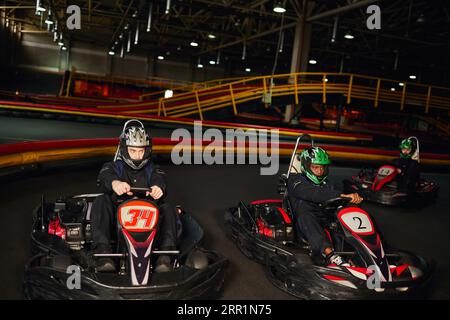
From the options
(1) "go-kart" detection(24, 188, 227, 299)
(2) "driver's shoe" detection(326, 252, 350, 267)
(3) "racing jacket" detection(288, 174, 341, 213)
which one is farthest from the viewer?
(3) "racing jacket" detection(288, 174, 341, 213)

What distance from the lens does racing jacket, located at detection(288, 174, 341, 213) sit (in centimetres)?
339

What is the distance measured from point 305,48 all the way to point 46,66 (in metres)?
20.6

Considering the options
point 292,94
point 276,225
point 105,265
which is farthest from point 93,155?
point 292,94

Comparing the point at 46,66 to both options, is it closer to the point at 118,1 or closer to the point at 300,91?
the point at 118,1

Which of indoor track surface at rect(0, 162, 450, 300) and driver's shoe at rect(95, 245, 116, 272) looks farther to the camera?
indoor track surface at rect(0, 162, 450, 300)

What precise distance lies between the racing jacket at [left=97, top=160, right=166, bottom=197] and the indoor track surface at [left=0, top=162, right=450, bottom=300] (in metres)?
0.76

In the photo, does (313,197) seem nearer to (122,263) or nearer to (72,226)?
(122,263)

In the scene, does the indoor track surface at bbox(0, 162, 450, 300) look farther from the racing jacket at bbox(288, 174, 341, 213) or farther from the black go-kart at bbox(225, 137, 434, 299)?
the racing jacket at bbox(288, 174, 341, 213)

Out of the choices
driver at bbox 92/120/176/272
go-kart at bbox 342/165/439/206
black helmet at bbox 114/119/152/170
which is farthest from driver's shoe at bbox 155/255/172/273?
go-kart at bbox 342/165/439/206

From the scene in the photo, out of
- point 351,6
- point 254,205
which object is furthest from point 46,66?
point 254,205

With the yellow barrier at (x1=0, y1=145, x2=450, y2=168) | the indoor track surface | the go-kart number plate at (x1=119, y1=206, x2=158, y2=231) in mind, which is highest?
the yellow barrier at (x1=0, y1=145, x2=450, y2=168)

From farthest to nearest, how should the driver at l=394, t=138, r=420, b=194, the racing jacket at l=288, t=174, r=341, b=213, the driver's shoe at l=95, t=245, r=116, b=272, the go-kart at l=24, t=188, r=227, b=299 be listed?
1. the driver at l=394, t=138, r=420, b=194
2. the racing jacket at l=288, t=174, r=341, b=213
3. the driver's shoe at l=95, t=245, r=116, b=272
4. the go-kart at l=24, t=188, r=227, b=299
